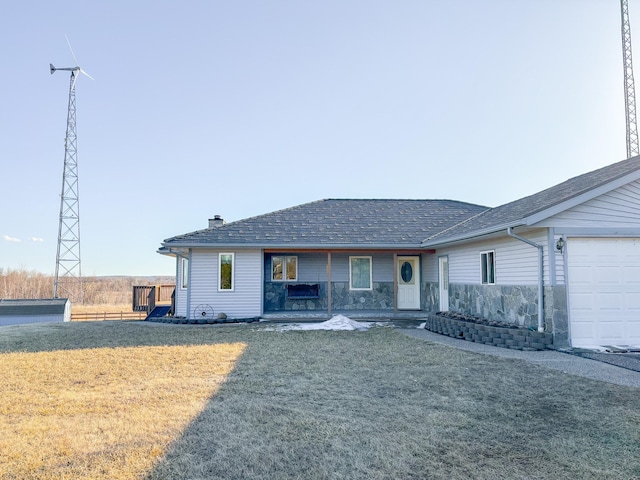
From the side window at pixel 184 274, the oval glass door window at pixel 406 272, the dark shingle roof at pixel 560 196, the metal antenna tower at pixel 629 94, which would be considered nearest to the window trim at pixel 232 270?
the side window at pixel 184 274

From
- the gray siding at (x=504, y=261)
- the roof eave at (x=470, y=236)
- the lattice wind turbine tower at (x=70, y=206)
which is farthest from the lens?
the lattice wind turbine tower at (x=70, y=206)

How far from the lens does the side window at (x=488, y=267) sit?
9.81 m

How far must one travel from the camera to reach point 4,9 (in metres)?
12.3

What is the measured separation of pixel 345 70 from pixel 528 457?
44.0 ft

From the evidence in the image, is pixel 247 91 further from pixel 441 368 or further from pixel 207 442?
pixel 207 442

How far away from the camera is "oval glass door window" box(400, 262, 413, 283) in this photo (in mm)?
14632

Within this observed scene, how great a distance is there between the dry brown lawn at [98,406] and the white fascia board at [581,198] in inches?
246

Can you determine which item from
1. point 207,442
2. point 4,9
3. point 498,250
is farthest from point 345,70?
point 207,442

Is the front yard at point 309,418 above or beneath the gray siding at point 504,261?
beneath

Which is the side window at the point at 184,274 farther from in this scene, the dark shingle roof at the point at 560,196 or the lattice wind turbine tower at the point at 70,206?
the lattice wind turbine tower at the point at 70,206

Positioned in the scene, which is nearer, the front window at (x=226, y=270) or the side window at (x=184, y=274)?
the front window at (x=226, y=270)

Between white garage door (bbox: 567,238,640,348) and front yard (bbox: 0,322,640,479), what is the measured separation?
2.36 meters

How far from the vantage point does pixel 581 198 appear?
754 cm

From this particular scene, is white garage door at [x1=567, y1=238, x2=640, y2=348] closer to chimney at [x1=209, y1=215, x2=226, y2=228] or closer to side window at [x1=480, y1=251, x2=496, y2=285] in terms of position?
side window at [x1=480, y1=251, x2=496, y2=285]
